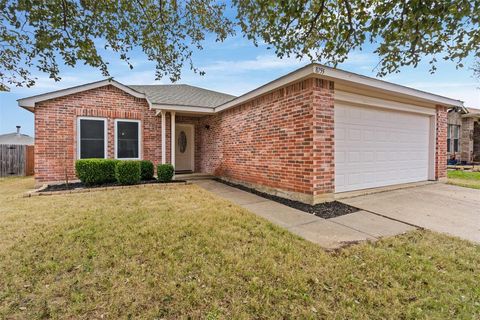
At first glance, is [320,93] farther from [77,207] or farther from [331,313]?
[77,207]

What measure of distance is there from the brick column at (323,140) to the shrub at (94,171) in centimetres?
697

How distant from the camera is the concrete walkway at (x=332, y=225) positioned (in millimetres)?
3473

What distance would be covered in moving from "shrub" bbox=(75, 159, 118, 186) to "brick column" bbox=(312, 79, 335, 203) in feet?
22.9

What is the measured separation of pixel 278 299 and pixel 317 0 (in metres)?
4.78

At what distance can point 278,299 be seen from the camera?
84.4 inches

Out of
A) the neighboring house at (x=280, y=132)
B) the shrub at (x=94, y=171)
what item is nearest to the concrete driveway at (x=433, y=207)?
the neighboring house at (x=280, y=132)

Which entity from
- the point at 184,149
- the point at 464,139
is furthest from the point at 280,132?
the point at 464,139

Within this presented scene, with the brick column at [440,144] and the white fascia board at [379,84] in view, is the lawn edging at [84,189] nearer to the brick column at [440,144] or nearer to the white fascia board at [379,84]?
the white fascia board at [379,84]

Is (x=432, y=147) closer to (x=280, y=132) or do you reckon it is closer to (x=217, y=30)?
(x=280, y=132)

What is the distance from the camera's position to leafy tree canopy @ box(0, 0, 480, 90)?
3.38 m

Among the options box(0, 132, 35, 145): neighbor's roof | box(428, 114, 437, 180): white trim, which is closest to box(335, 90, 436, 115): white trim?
box(428, 114, 437, 180): white trim

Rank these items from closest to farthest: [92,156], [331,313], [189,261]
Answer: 1. [331,313]
2. [189,261]
3. [92,156]

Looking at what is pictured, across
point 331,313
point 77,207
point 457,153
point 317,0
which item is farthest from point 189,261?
point 457,153

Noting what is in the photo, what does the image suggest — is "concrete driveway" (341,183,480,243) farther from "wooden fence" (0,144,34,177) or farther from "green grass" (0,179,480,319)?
"wooden fence" (0,144,34,177)
